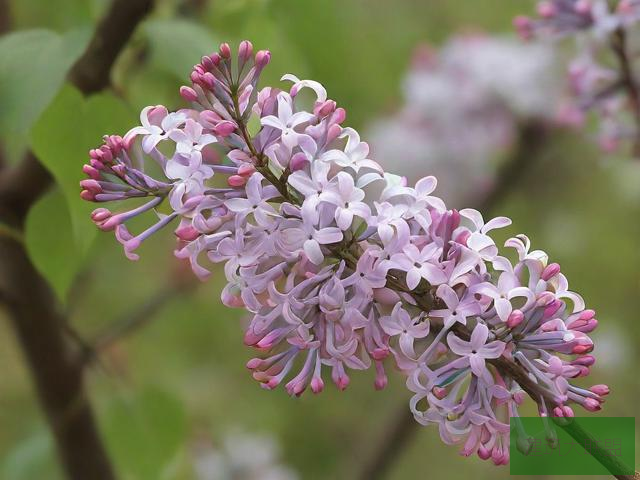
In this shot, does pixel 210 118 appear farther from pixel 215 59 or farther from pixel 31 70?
pixel 31 70

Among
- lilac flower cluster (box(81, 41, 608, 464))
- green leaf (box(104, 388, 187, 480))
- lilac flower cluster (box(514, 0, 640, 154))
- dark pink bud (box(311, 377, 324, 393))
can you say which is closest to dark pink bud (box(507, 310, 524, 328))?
lilac flower cluster (box(81, 41, 608, 464))

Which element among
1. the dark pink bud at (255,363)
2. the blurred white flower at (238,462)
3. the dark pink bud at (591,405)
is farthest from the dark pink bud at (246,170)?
the blurred white flower at (238,462)

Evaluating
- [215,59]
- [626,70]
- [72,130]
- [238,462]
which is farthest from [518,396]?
[238,462]

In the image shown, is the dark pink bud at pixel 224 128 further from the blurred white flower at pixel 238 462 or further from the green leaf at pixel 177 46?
the blurred white flower at pixel 238 462

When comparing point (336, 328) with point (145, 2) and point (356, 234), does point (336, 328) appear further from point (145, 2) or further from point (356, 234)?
point (145, 2)

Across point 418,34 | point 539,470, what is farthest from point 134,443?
point 418,34
